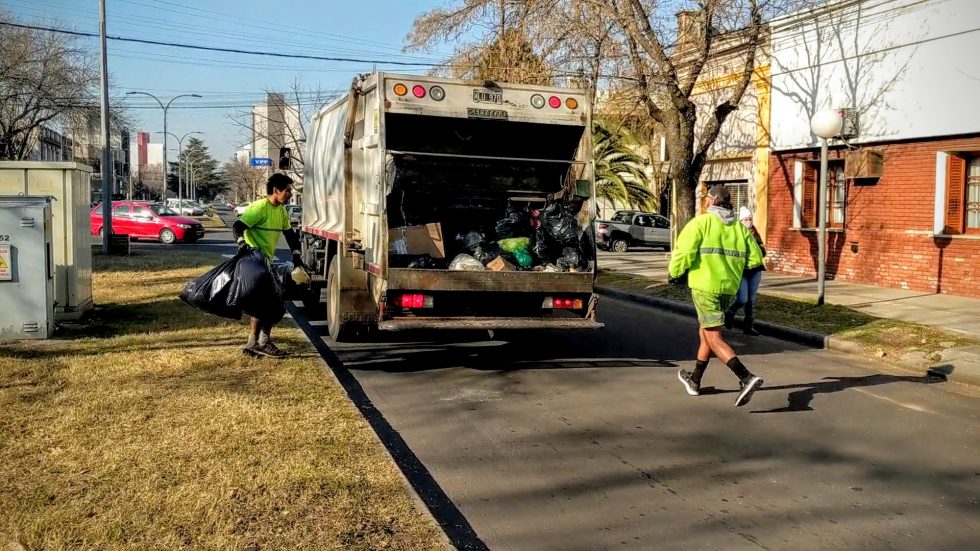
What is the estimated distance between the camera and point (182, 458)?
15.8 feet

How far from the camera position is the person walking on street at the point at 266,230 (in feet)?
26.0

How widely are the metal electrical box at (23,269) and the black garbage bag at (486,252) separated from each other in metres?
4.51

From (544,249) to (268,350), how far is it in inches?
→ 119

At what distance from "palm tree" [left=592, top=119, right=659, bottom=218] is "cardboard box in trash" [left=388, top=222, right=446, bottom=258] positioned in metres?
24.6

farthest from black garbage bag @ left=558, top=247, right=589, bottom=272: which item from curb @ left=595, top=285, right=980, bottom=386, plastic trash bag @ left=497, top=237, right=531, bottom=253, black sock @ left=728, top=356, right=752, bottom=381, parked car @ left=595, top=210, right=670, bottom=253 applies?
parked car @ left=595, top=210, right=670, bottom=253

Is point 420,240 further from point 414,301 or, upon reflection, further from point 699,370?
point 699,370

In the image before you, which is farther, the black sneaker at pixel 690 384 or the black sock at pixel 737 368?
the black sneaker at pixel 690 384

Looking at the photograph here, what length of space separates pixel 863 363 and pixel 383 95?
238 inches

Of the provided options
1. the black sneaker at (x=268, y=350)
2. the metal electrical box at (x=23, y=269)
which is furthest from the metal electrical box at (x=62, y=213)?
the black sneaker at (x=268, y=350)

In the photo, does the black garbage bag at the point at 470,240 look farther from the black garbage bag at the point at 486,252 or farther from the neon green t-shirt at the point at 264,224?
the neon green t-shirt at the point at 264,224

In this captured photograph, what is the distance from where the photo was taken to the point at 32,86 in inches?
1063

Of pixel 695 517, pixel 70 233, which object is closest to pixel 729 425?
pixel 695 517

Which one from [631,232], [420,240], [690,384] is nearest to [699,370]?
[690,384]

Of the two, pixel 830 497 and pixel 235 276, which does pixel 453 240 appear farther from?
pixel 830 497
